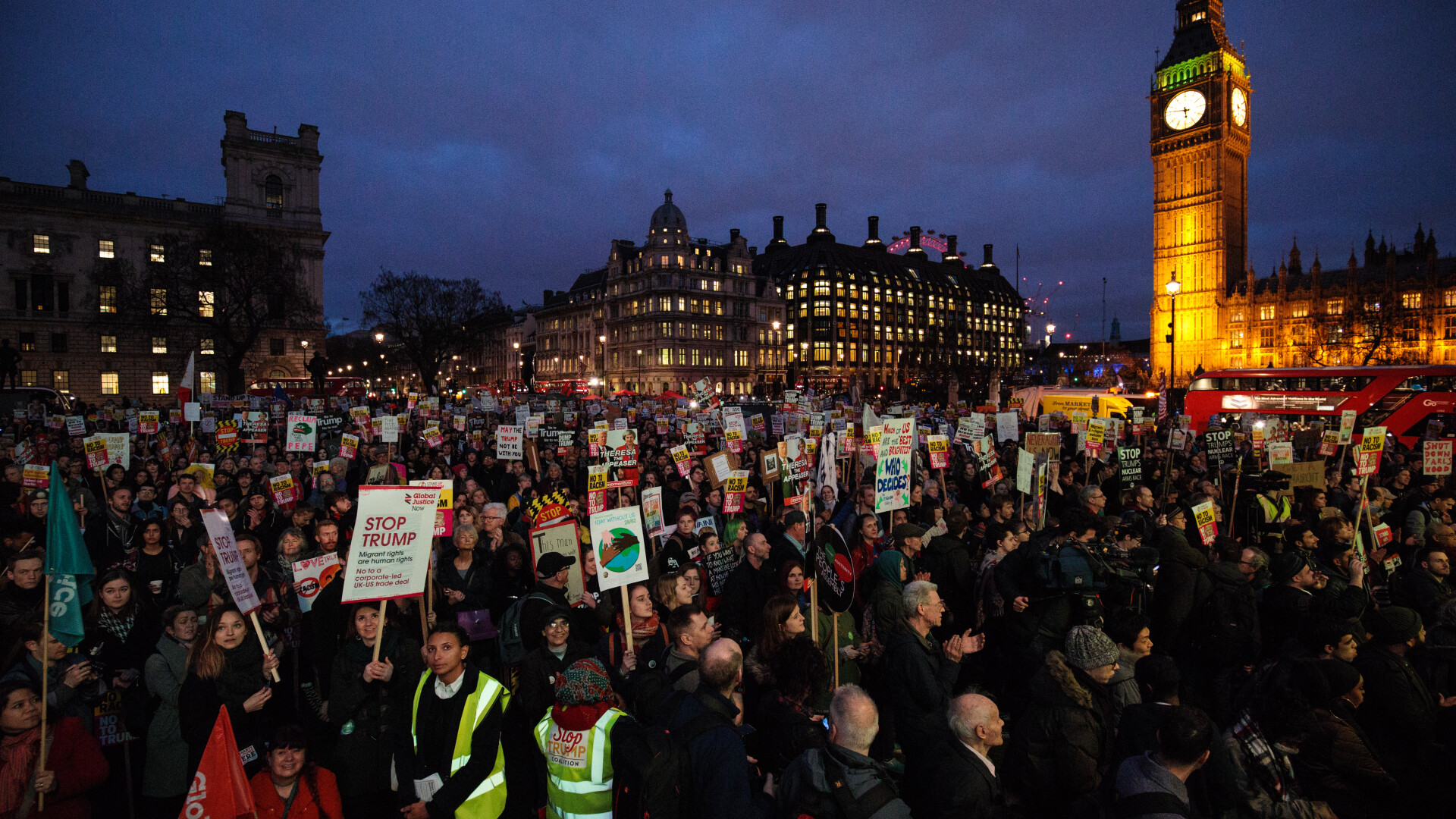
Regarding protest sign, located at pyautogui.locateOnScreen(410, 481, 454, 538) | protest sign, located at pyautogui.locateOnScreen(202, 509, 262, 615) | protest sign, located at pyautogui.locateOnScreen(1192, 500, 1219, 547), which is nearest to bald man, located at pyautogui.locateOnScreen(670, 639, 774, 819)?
protest sign, located at pyautogui.locateOnScreen(202, 509, 262, 615)

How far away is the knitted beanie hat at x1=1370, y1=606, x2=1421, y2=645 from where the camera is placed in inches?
153

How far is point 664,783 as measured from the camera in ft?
9.78

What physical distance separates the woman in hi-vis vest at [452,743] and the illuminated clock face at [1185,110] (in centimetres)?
10430

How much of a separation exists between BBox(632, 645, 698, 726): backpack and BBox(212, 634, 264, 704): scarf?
88.1 inches

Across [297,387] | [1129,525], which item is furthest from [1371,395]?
[297,387]

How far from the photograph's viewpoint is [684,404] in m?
26.9

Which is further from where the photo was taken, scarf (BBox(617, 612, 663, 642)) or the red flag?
scarf (BBox(617, 612, 663, 642))

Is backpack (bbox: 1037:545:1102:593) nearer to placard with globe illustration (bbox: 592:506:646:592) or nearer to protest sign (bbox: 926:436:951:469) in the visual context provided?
placard with globe illustration (bbox: 592:506:646:592)

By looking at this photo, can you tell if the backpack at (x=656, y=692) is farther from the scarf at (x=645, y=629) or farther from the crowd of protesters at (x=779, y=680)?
the scarf at (x=645, y=629)

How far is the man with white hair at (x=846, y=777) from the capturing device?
2771 mm

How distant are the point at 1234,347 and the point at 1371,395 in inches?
2654

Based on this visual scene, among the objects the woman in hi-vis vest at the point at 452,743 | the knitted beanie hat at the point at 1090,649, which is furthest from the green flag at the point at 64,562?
the knitted beanie hat at the point at 1090,649

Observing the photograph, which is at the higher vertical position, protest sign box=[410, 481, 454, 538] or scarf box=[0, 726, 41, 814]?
protest sign box=[410, 481, 454, 538]

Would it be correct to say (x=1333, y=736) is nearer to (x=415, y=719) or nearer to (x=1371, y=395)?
(x=415, y=719)
